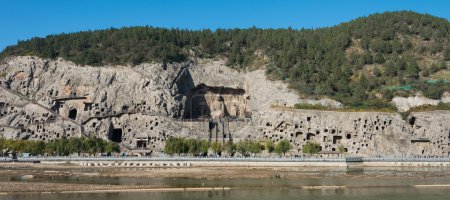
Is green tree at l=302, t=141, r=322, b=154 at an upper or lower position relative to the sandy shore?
upper

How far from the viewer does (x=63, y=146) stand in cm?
9038

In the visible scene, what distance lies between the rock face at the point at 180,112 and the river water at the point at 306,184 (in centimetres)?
2047

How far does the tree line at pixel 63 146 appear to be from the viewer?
297ft

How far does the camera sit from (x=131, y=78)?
352 feet

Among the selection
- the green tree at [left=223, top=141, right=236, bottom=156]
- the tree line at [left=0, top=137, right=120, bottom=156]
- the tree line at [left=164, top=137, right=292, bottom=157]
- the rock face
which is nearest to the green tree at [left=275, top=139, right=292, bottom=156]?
the tree line at [left=164, top=137, right=292, bottom=157]

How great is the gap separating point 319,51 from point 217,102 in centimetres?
2160

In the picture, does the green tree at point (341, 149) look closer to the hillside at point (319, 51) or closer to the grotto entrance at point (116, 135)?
the hillside at point (319, 51)

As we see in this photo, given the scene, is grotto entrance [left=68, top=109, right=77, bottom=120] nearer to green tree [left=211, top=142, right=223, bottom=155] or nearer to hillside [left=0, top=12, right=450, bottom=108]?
hillside [left=0, top=12, right=450, bottom=108]

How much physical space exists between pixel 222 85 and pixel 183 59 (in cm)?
907

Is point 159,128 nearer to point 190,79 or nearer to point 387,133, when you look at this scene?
point 190,79

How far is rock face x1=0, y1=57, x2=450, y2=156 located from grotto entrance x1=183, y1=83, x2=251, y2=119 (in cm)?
19

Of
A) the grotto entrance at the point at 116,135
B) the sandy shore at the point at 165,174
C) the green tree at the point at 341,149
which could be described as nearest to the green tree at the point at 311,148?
the green tree at the point at 341,149

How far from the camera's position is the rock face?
293 ft

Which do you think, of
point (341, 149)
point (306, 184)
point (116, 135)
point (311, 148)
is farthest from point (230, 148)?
point (306, 184)
